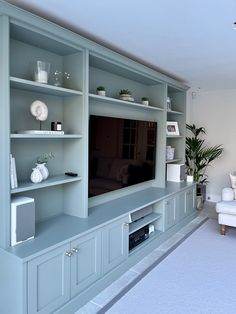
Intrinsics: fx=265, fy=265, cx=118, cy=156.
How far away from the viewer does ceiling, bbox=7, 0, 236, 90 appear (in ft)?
5.99

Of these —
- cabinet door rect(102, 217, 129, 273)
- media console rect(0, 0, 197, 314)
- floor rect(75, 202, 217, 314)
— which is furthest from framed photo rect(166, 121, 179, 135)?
cabinet door rect(102, 217, 129, 273)

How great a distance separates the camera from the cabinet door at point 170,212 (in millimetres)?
3492

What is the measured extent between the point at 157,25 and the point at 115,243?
1944 mm

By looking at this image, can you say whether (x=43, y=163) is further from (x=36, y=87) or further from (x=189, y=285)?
(x=189, y=285)

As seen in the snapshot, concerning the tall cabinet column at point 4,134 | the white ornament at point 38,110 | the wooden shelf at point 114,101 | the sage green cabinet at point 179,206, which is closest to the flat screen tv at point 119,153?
the wooden shelf at point 114,101

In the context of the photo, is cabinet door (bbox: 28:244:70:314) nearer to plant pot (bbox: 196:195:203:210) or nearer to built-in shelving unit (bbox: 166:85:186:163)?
built-in shelving unit (bbox: 166:85:186:163)

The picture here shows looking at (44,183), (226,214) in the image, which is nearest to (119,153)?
(44,183)

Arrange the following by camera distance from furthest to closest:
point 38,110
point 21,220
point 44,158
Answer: point 44,158 → point 38,110 → point 21,220

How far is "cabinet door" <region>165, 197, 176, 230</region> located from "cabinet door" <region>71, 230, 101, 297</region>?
144 centimetres

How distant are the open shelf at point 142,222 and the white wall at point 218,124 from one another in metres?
2.45

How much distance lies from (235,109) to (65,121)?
3.82 m

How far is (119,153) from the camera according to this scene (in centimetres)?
310

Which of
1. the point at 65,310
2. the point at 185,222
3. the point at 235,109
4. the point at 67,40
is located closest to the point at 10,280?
the point at 65,310

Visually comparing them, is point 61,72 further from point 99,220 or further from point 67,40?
point 99,220
